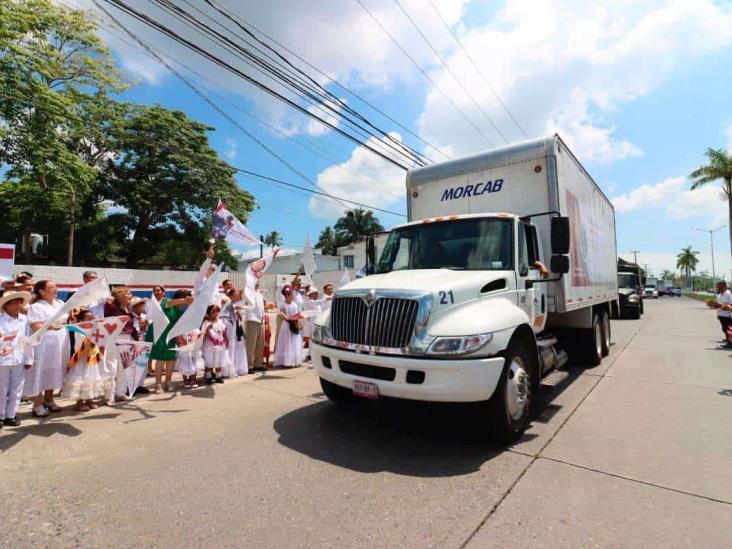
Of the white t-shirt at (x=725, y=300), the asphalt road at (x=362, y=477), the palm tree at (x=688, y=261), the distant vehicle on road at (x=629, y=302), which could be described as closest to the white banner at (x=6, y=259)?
the asphalt road at (x=362, y=477)

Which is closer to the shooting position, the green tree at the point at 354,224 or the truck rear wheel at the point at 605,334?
the truck rear wheel at the point at 605,334

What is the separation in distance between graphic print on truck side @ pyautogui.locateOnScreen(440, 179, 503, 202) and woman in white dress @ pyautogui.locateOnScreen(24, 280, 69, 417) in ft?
17.8

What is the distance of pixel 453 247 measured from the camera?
511cm

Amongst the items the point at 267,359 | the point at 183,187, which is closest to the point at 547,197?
the point at 267,359

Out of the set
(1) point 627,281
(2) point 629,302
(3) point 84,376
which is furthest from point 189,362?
(1) point 627,281

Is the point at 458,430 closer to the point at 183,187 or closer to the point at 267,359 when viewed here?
the point at 267,359

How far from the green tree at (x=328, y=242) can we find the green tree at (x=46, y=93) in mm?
36892

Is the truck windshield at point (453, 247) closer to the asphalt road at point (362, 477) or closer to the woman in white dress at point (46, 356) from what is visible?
the asphalt road at point (362, 477)

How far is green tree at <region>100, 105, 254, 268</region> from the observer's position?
1083 inches

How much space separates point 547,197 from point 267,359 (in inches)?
230

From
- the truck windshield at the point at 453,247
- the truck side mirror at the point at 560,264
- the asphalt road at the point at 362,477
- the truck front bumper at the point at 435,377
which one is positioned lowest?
the asphalt road at the point at 362,477

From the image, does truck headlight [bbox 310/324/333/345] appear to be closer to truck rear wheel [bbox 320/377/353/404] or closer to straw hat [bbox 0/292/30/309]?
truck rear wheel [bbox 320/377/353/404]

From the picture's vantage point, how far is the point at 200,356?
273 inches

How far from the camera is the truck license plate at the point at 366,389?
3964mm
